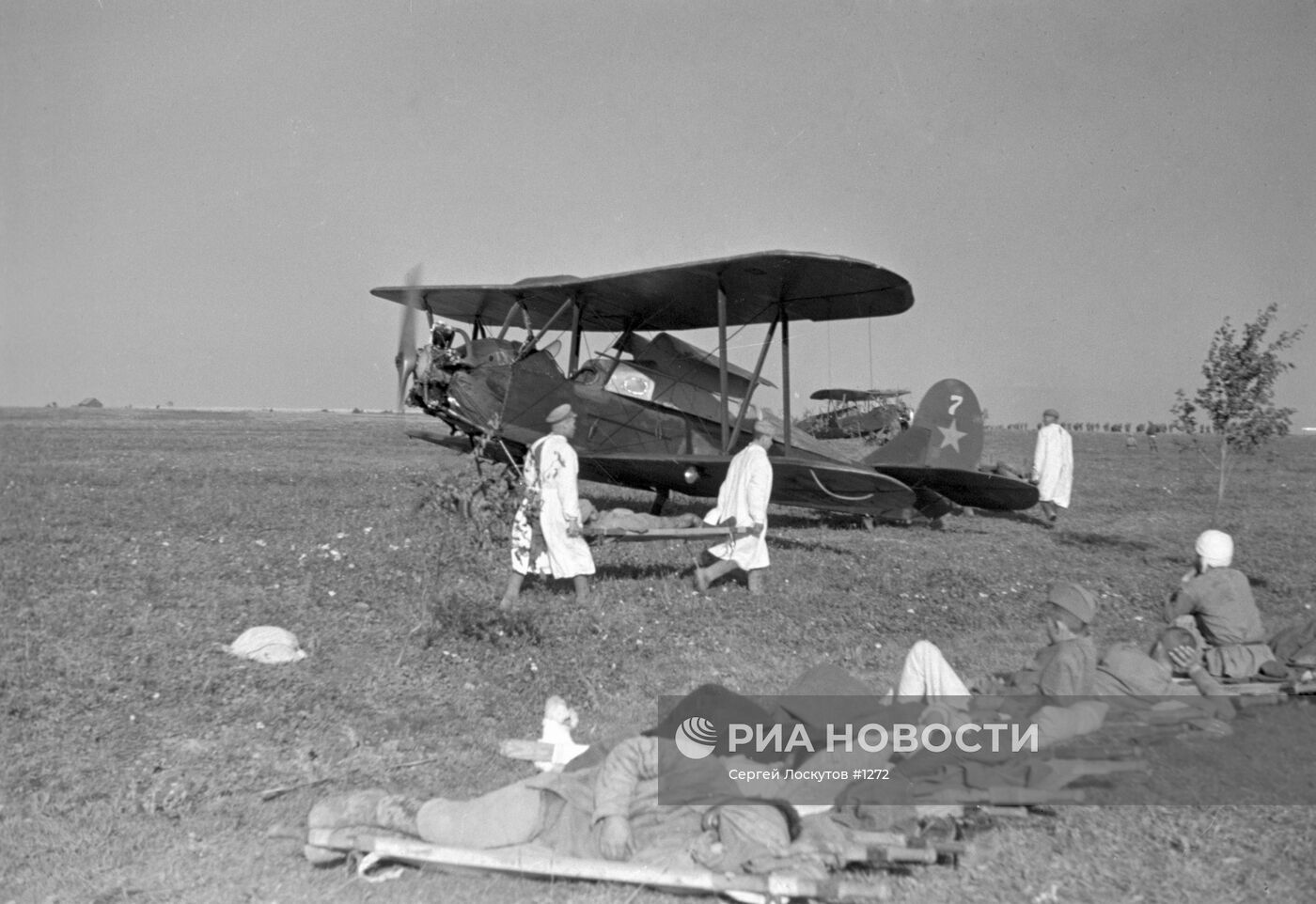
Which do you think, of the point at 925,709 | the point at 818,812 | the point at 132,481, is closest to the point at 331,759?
the point at 818,812

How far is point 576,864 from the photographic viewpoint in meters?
3.32

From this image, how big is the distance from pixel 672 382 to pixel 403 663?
7.67 m

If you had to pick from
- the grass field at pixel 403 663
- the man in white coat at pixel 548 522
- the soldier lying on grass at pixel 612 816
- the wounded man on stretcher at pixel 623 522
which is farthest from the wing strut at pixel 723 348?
the soldier lying on grass at pixel 612 816

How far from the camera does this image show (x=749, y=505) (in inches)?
337

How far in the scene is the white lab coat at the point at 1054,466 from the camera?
1555 cm

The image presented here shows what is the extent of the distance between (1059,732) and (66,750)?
16.4 feet

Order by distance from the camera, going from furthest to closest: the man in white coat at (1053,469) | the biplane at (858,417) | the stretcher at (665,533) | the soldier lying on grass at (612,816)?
the biplane at (858,417)
the man in white coat at (1053,469)
the stretcher at (665,533)
the soldier lying on grass at (612,816)

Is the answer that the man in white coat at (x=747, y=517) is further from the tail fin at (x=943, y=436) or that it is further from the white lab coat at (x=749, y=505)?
the tail fin at (x=943, y=436)

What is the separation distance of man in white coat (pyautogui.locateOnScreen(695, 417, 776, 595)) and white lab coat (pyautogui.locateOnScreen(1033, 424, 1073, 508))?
8731mm

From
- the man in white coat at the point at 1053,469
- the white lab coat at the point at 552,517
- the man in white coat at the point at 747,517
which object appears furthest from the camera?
the man in white coat at the point at 1053,469

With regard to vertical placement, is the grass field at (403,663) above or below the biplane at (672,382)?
below

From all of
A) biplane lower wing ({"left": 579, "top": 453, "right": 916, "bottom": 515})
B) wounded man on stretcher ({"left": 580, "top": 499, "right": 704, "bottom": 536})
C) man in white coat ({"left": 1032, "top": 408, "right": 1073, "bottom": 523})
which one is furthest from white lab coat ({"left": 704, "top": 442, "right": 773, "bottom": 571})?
man in white coat ({"left": 1032, "top": 408, "right": 1073, "bottom": 523})

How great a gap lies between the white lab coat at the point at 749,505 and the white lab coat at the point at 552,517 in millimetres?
1762

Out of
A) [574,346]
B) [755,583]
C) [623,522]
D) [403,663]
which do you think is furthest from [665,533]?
[574,346]
